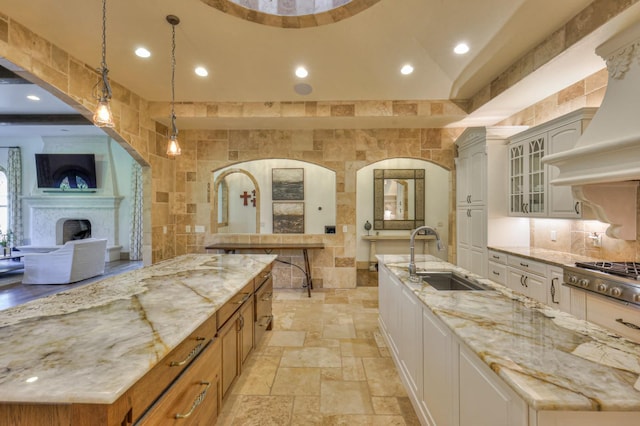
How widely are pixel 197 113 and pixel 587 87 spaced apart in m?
4.77

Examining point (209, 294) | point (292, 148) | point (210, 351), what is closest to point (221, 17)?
point (292, 148)

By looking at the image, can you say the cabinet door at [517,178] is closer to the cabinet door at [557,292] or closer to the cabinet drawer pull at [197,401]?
the cabinet door at [557,292]

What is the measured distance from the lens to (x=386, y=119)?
162 inches

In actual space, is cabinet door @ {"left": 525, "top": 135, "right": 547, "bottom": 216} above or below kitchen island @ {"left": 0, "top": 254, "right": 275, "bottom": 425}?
above

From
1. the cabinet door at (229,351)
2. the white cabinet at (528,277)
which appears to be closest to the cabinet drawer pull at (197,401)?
the cabinet door at (229,351)

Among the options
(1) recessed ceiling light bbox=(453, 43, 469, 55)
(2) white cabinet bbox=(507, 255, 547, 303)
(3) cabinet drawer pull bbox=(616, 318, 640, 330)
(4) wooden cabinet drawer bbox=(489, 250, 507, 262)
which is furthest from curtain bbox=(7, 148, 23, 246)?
(3) cabinet drawer pull bbox=(616, 318, 640, 330)

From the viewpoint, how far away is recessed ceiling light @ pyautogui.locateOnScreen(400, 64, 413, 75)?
325cm

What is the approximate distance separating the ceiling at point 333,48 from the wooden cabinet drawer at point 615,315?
207 centimetres

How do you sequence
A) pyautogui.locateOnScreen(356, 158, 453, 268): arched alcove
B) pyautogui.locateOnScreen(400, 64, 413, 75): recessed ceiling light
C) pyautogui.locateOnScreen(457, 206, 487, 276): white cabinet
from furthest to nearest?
pyautogui.locateOnScreen(356, 158, 453, 268): arched alcove → pyautogui.locateOnScreen(457, 206, 487, 276): white cabinet → pyautogui.locateOnScreen(400, 64, 413, 75): recessed ceiling light

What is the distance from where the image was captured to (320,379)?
220cm

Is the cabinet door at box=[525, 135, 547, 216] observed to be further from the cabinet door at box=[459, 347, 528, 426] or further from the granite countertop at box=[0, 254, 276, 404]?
the granite countertop at box=[0, 254, 276, 404]

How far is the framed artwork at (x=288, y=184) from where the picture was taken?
6574mm

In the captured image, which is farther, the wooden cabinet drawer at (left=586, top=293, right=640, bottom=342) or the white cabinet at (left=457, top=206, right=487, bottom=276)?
the white cabinet at (left=457, top=206, right=487, bottom=276)

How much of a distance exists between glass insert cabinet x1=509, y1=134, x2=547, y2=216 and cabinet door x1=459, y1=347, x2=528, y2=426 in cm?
270
